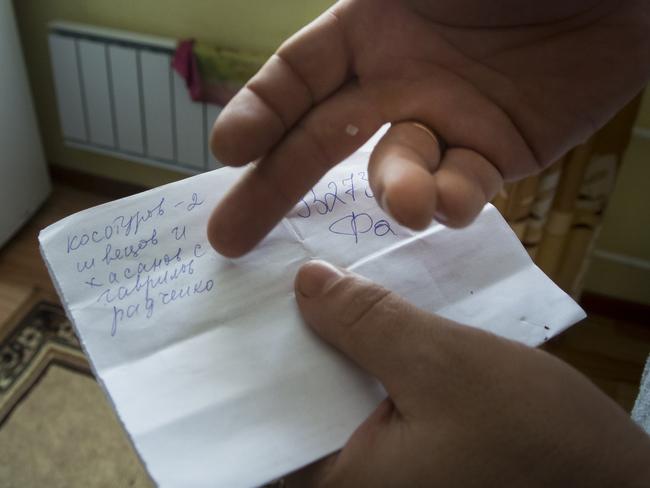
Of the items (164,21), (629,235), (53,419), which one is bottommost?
(53,419)

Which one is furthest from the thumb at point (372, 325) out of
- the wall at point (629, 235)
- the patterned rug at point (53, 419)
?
the wall at point (629, 235)

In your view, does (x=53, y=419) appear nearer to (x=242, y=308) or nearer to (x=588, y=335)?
(x=242, y=308)

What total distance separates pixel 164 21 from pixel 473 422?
1.14 meters

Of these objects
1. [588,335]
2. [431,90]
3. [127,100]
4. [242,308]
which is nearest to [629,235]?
[588,335]

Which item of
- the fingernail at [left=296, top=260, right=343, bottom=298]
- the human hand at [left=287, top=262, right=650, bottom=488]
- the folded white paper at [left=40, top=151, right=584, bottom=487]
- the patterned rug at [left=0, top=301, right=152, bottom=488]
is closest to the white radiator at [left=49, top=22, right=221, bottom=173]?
the patterned rug at [left=0, top=301, right=152, bottom=488]

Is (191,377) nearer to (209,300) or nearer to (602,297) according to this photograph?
(209,300)

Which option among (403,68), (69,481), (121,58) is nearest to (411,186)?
(403,68)

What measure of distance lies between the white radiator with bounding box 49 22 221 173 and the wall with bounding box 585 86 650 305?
83cm

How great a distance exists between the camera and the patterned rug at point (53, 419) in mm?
1002

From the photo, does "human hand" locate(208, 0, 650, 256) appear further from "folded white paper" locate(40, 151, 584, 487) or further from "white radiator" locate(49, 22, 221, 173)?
"white radiator" locate(49, 22, 221, 173)

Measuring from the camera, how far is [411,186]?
0.37m

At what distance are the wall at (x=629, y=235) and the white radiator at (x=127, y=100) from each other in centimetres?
83

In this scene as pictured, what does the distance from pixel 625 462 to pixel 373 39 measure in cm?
39

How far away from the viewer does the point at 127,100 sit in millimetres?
1345
